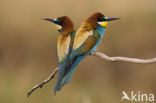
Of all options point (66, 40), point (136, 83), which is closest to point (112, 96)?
point (136, 83)

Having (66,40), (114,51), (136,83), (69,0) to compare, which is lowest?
(136,83)

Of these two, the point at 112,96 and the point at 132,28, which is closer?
the point at 112,96

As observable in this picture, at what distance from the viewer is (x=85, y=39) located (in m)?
1.58

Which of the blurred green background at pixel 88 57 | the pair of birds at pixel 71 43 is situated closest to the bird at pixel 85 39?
→ the pair of birds at pixel 71 43

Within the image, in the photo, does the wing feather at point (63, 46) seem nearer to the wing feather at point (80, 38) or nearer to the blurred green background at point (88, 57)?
the wing feather at point (80, 38)

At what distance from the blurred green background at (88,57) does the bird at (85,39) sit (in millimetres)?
1781

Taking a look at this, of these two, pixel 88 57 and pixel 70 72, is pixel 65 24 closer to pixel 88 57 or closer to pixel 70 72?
pixel 70 72

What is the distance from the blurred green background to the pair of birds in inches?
71.3

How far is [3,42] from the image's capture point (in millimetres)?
3973

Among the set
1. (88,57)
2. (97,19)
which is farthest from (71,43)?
(88,57)

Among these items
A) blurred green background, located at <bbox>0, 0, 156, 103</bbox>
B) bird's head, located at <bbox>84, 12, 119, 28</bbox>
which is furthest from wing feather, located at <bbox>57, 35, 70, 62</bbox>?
blurred green background, located at <bbox>0, 0, 156, 103</bbox>

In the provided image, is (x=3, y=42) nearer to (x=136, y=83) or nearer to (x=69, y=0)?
(x=69, y=0)

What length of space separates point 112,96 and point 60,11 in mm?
771

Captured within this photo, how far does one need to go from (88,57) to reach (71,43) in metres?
2.02
